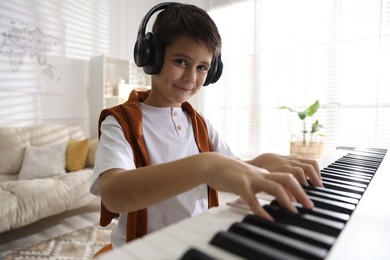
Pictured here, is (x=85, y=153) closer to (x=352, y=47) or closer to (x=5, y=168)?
(x=5, y=168)

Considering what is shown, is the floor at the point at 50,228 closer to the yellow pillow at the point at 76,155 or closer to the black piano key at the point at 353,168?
the yellow pillow at the point at 76,155

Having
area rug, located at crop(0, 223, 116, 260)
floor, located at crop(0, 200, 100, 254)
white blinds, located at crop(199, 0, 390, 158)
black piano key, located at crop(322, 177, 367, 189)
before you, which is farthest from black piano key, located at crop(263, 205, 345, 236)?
white blinds, located at crop(199, 0, 390, 158)

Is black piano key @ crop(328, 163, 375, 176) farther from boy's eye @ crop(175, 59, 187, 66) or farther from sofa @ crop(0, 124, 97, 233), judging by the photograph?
sofa @ crop(0, 124, 97, 233)

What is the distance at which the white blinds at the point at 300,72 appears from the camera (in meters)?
2.75

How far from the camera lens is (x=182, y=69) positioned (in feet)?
2.52

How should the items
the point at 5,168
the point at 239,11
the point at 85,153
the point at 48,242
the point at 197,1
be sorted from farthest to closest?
the point at 197,1 < the point at 239,11 < the point at 85,153 < the point at 5,168 < the point at 48,242

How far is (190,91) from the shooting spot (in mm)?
833

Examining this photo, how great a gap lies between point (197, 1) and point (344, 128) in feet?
8.98

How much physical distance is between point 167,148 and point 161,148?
2 centimetres

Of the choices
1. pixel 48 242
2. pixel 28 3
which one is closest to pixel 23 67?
pixel 28 3

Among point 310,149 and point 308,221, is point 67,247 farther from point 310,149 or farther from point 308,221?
point 310,149

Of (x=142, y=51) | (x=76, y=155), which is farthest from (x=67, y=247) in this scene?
(x=142, y=51)

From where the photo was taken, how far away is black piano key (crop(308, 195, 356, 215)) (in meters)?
0.39

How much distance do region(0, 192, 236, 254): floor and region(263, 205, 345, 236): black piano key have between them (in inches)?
56.4
